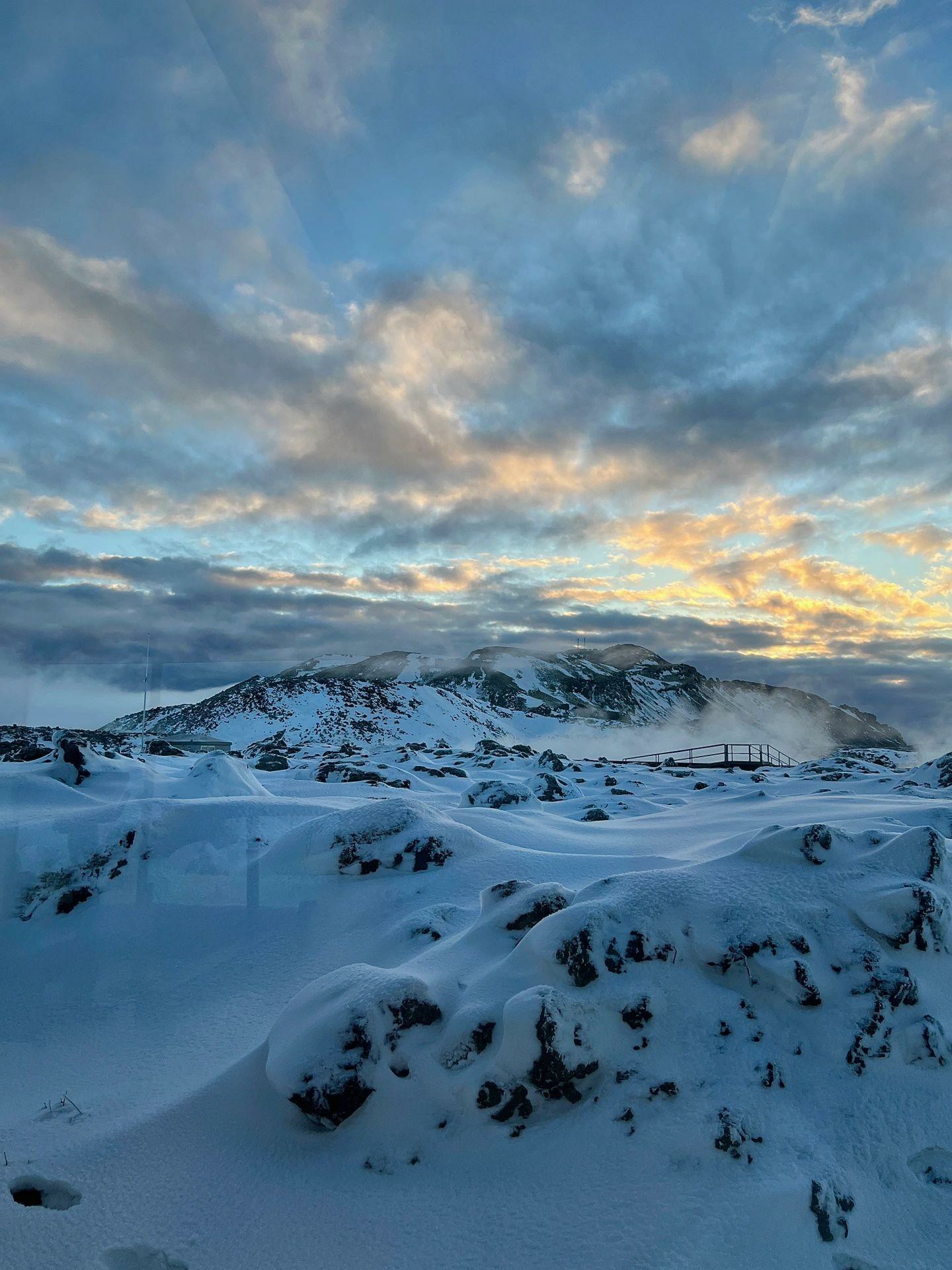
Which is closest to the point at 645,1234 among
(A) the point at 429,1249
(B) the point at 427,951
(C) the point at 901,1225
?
(A) the point at 429,1249

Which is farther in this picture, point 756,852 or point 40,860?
point 40,860

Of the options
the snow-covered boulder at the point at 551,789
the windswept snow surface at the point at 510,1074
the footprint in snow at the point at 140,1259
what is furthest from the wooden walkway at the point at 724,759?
the footprint in snow at the point at 140,1259

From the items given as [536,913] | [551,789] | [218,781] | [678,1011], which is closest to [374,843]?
[536,913]

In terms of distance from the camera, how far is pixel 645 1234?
248cm

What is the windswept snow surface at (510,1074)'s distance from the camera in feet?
8.53

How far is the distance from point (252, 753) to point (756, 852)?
23175 mm

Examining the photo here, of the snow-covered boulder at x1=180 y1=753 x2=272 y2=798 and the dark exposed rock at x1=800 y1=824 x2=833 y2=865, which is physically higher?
the dark exposed rock at x1=800 y1=824 x2=833 y2=865

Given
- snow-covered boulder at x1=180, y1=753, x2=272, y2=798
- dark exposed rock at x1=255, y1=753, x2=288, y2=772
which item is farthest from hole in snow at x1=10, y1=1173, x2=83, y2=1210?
dark exposed rock at x1=255, y1=753, x2=288, y2=772

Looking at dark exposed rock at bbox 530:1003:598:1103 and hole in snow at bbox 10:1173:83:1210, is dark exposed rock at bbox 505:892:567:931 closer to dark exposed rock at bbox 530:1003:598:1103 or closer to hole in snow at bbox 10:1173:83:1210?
dark exposed rock at bbox 530:1003:598:1103

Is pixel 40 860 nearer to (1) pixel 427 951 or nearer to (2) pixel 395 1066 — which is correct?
(1) pixel 427 951

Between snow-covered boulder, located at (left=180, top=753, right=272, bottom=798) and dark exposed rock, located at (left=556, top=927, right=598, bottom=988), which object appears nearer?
dark exposed rock, located at (left=556, top=927, right=598, bottom=988)

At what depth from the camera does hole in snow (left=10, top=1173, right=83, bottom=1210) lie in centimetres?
287

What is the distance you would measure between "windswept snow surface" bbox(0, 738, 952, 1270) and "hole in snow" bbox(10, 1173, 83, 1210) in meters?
0.01

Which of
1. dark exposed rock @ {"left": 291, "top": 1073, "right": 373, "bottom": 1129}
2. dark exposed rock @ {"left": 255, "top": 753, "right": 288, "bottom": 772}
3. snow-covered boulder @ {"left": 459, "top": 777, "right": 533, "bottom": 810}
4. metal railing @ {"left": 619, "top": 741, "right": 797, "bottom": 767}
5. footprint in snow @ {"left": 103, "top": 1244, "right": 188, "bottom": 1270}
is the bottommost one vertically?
metal railing @ {"left": 619, "top": 741, "right": 797, "bottom": 767}
